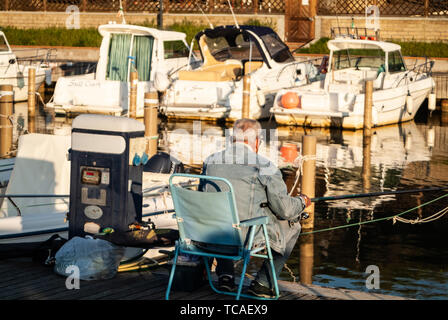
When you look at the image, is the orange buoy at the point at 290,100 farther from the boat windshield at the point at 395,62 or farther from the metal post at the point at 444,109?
the metal post at the point at 444,109

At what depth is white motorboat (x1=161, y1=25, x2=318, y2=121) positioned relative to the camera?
21.2 m

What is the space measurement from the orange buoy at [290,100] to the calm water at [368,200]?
2.02ft

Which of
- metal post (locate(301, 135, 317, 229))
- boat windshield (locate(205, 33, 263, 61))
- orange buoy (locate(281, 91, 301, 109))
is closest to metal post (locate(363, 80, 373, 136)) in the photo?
orange buoy (locate(281, 91, 301, 109))

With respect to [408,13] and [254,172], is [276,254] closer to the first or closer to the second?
[254,172]

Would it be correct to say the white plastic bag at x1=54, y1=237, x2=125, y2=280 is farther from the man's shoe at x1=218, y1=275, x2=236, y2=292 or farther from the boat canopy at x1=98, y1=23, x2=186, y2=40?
the boat canopy at x1=98, y1=23, x2=186, y2=40

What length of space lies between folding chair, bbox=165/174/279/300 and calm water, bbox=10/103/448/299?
2615mm

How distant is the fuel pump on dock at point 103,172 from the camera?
7195mm

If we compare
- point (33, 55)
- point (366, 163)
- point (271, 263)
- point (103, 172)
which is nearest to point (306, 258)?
point (103, 172)

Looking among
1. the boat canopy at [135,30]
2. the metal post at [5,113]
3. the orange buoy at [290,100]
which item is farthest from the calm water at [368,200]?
the metal post at [5,113]

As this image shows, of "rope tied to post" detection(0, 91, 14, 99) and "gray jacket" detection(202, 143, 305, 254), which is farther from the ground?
"rope tied to post" detection(0, 91, 14, 99)

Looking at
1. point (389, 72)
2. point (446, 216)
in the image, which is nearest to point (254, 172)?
point (446, 216)

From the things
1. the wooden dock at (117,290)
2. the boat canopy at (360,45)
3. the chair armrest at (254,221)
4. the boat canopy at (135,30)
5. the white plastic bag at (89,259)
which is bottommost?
the wooden dock at (117,290)

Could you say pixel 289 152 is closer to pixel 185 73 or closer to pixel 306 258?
pixel 185 73
